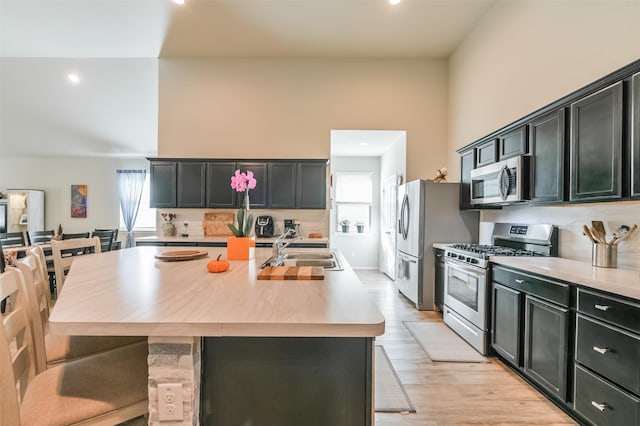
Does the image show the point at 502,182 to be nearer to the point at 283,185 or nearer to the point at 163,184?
the point at 283,185

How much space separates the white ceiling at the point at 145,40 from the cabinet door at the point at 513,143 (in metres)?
1.82

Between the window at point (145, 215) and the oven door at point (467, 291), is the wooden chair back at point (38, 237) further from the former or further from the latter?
the oven door at point (467, 291)

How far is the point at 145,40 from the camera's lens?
4.21 metres

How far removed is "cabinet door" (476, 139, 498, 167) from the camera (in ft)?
9.99

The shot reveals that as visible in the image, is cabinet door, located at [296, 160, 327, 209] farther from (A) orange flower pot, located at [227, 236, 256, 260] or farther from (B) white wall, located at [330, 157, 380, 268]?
(A) orange flower pot, located at [227, 236, 256, 260]

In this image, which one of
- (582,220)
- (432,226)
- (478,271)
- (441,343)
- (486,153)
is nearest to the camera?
(582,220)

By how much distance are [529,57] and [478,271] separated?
7.26 ft

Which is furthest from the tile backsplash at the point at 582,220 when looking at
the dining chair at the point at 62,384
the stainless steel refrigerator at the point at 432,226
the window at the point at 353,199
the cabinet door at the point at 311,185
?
the window at the point at 353,199

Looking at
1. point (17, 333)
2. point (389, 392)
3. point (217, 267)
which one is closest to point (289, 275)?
point (217, 267)

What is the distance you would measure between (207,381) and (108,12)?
4.53 m

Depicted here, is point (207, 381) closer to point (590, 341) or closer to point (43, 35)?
point (590, 341)

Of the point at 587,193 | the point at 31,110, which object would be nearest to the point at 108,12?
the point at 31,110

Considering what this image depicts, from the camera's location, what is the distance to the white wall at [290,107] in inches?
183

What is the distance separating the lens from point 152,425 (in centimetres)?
90
